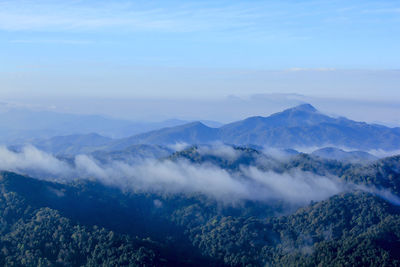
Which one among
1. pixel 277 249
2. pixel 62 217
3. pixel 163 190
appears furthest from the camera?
pixel 163 190

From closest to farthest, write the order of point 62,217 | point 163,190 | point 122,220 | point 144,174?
point 62,217 → point 122,220 → point 163,190 → point 144,174

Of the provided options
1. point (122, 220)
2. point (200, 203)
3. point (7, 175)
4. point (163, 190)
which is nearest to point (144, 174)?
point (163, 190)

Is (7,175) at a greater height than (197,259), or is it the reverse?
(7,175)

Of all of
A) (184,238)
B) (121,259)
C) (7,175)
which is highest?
(7,175)

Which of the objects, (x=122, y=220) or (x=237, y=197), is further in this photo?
(x=237, y=197)

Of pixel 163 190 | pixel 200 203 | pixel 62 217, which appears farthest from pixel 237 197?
pixel 62 217

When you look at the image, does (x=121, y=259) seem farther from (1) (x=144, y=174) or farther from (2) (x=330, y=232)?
(1) (x=144, y=174)
